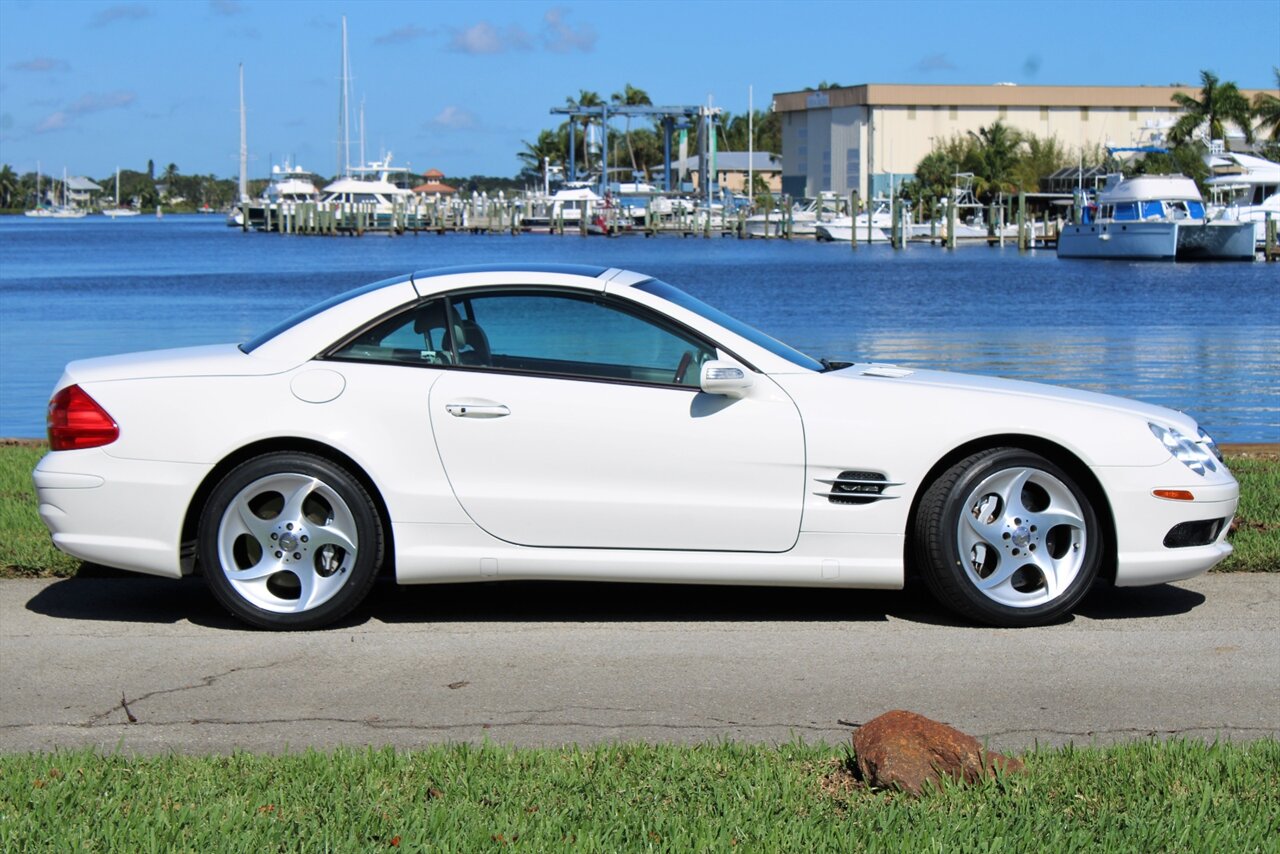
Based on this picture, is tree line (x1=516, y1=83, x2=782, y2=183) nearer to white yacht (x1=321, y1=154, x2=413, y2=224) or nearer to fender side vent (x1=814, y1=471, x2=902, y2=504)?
white yacht (x1=321, y1=154, x2=413, y2=224)

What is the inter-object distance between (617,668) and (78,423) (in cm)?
252

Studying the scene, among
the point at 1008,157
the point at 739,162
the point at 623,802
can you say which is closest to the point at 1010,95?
the point at 1008,157

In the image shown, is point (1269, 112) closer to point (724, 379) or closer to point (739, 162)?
point (739, 162)

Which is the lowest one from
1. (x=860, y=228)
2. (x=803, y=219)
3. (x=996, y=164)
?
(x=860, y=228)

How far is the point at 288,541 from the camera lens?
646 cm

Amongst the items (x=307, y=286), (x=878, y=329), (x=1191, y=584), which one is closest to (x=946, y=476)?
(x=1191, y=584)

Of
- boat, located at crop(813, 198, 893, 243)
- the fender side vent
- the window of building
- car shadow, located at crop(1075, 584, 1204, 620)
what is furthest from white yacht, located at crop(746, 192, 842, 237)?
the fender side vent

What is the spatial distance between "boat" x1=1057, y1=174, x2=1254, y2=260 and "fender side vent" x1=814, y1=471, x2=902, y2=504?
64.5 metres

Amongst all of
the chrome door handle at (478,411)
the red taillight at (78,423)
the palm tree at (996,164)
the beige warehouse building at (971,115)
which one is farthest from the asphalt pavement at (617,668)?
the beige warehouse building at (971,115)

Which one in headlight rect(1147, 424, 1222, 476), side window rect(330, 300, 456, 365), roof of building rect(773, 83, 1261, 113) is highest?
roof of building rect(773, 83, 1261, 113)

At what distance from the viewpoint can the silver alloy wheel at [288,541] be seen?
644 centimetres

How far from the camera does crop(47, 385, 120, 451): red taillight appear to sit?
6520mm

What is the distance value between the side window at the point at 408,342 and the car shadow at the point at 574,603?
3.81 feet

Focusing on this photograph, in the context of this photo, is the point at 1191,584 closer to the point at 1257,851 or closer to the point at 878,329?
the point at 1257,851
